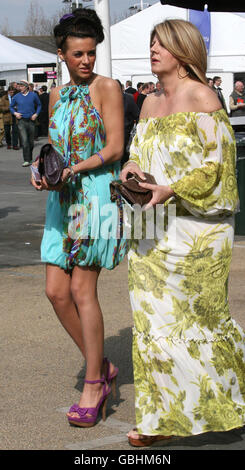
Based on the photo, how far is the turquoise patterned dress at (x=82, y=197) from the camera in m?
4.25

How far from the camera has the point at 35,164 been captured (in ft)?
13.7

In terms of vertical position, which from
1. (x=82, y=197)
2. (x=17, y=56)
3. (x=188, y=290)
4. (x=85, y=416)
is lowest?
(x=17, y=56)

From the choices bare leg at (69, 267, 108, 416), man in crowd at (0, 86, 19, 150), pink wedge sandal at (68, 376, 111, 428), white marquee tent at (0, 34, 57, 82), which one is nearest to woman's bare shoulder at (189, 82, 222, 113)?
bare leg at (69, 267, 108, 416)

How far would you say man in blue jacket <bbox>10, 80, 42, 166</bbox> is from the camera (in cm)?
2170

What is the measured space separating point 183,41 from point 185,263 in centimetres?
95

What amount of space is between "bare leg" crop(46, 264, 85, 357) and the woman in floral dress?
0.54m

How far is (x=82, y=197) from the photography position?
4281mm

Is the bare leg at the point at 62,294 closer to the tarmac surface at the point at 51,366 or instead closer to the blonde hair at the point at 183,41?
the tarmac surface at the point at 51,366

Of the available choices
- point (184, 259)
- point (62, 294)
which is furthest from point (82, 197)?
point (184, 259)

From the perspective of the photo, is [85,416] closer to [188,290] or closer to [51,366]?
[188,290]

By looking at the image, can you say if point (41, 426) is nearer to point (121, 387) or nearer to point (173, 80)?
point (121, 387)

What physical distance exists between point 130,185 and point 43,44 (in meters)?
94.1

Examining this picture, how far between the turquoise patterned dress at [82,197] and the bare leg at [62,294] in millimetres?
53

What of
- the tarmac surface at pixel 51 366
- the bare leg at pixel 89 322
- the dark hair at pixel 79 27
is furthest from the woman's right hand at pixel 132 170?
the tarmac surface at pixel 51 366
